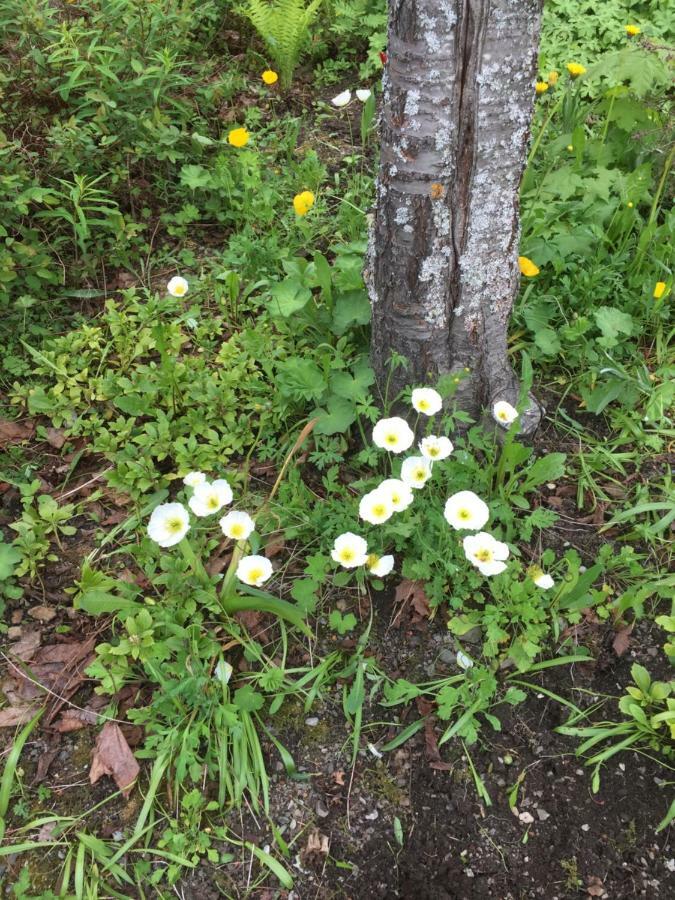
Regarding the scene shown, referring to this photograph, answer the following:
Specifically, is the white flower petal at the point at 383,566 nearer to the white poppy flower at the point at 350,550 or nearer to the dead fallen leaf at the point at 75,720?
the white poppy flower at the point at 350,550

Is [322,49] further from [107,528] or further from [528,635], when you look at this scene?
[528,635]

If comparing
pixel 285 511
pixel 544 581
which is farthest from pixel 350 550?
pixel 544 581

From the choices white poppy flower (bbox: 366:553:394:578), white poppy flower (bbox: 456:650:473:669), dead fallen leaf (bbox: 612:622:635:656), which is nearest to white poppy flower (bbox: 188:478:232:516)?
white poppy flower (bbox: 366:553:394:578)

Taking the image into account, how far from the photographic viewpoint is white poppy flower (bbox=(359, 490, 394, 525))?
70.7 inches

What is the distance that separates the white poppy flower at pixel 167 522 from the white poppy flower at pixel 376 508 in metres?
0.50

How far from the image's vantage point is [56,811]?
5.44ft

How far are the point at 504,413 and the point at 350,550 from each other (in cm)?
64

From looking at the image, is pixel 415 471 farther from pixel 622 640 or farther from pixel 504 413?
pixel 622 640

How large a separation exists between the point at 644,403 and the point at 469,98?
1304 millimetres

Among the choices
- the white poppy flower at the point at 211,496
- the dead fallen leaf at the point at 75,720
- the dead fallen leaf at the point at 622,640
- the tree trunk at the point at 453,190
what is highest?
the tree trunk at the point at 453,190

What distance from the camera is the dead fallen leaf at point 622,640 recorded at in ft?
6.04

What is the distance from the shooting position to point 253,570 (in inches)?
69.3

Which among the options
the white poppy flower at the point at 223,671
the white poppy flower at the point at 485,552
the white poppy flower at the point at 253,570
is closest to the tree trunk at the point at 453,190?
the white poppy flower at the point at 485,552

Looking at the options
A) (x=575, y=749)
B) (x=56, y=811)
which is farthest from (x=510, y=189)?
(x=56, y=811)
